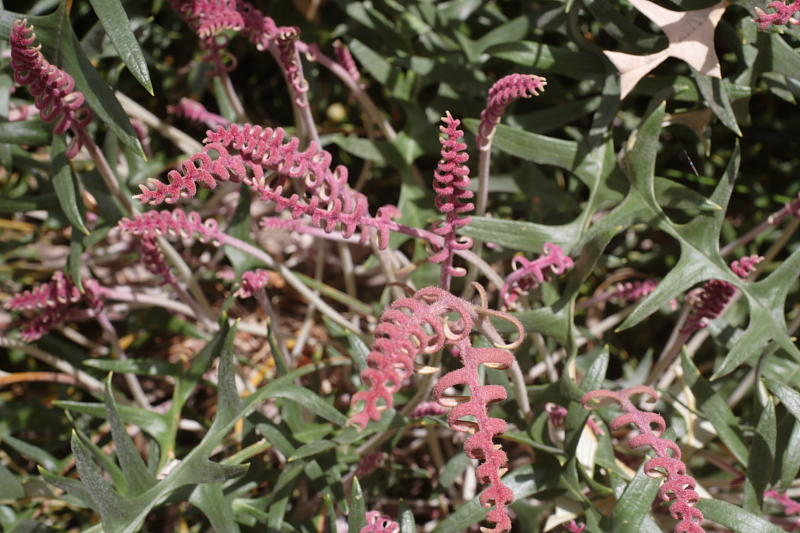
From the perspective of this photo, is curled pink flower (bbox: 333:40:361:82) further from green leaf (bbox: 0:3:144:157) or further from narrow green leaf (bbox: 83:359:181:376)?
narrow green leaf (bbox: 83:359:181:376)

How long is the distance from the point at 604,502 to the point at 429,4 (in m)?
0.59

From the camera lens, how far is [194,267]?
1.13 metres

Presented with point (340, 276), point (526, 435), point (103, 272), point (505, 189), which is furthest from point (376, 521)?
point (103, 272)

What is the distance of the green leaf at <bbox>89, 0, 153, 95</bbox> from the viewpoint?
0.71 m

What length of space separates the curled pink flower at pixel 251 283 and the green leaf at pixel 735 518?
473mm

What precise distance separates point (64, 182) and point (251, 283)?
0.20m

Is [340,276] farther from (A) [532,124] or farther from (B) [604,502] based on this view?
(B) [604,502]

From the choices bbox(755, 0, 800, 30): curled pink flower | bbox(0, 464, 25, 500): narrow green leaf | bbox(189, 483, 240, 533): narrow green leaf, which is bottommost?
bbox(0, 464, 25, 500): narrow green leaf

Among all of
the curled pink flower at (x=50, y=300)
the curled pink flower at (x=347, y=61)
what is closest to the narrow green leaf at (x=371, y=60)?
the curled pink flower at (x=347, y=61)

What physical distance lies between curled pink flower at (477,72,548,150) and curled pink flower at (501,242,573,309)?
4.9 inches

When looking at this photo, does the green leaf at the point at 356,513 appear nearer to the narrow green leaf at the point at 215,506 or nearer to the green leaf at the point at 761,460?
the narrow green leaf at the point at 215,506

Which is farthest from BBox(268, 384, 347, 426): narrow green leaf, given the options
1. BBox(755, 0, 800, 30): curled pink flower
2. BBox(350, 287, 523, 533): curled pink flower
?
BBox(755, 0, 800, 30): curled pink flower

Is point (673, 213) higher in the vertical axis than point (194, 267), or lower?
higher

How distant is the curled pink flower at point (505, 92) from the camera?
60 centimetres
